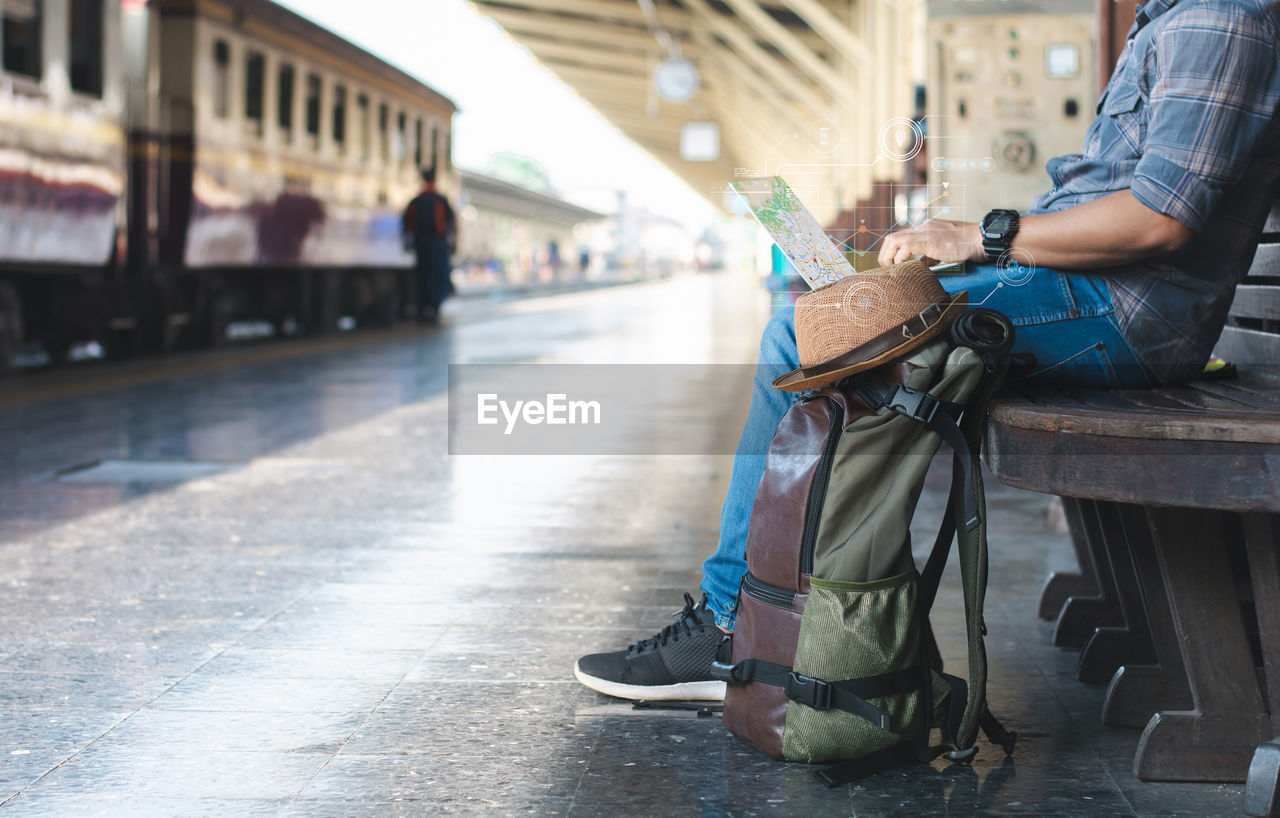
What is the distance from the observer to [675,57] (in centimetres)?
2133

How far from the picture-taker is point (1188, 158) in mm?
1960

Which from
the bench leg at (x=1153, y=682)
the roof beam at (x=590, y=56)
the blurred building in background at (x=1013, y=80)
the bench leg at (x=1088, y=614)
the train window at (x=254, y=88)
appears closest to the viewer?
the bench leg at (x=1153, y=682)

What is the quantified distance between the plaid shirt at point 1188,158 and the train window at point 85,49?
27.4ft

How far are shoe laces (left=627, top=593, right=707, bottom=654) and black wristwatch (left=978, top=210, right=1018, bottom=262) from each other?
2.69ft

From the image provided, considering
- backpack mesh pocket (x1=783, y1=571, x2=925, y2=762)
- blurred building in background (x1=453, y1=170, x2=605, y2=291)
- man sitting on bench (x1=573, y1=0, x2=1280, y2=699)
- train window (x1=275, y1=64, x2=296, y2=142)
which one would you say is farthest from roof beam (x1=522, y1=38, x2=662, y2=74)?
backpack mesh pocket (x1=783, y1=571, x2=925, y2=762)

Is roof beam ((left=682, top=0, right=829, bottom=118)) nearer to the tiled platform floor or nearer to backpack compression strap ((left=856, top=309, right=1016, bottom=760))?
the tiled platform floor

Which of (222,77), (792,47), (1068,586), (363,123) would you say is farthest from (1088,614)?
(363,123)

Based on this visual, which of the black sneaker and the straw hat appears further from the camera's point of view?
the black sneaker

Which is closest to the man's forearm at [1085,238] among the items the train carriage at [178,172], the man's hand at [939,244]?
the man's hand at [939,244]

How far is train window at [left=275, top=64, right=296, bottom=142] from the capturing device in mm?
12672

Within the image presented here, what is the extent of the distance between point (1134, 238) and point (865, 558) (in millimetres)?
632

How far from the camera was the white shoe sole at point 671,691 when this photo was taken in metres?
2.37

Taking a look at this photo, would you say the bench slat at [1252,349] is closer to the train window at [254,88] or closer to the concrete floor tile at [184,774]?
the concrete floor tile at [184,774]

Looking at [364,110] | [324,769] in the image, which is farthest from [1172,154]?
[364,110]
